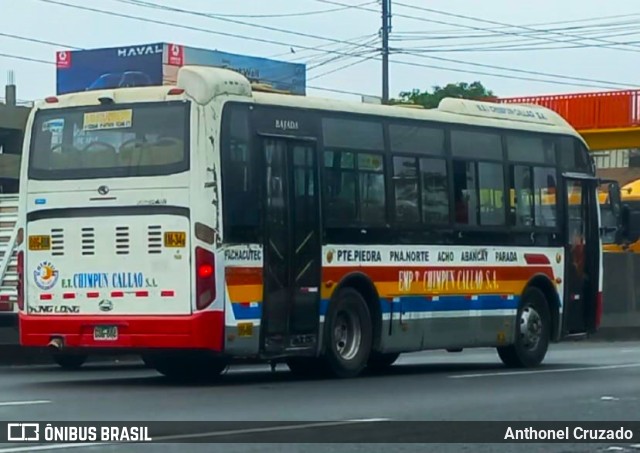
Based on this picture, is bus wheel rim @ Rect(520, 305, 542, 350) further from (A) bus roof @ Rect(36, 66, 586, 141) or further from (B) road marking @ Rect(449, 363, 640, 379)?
(A) bus roof @ Rect(36, 66, 586, 141)

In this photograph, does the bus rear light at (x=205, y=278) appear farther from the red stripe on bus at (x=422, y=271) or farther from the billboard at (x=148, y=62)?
the billboard at (x=148, y=62)

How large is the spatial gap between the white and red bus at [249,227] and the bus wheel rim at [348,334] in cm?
3

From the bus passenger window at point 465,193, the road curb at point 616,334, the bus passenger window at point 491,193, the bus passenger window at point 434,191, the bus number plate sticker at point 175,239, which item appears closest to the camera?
the bus number plate sticker at point 175,239

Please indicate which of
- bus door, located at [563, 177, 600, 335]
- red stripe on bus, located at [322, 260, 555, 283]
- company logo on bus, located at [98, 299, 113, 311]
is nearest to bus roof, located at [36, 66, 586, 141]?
bus door, located at [563, 177, 600, 335]

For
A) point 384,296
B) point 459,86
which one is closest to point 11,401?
point 384,296

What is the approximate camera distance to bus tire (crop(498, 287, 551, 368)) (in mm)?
21297

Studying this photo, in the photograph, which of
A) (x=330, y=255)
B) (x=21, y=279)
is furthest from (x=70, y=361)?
(x=330, y=255)

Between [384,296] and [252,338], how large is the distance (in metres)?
2.47

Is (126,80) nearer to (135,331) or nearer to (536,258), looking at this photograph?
(135,331)

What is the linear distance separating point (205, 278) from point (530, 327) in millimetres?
6603

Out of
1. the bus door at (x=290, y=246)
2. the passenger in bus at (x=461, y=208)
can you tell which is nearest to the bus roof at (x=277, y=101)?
the bus door at (x=290, y=246)

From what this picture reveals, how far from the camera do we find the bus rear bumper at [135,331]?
1633cm

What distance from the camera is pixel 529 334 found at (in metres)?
21.5

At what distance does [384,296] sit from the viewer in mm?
18781
